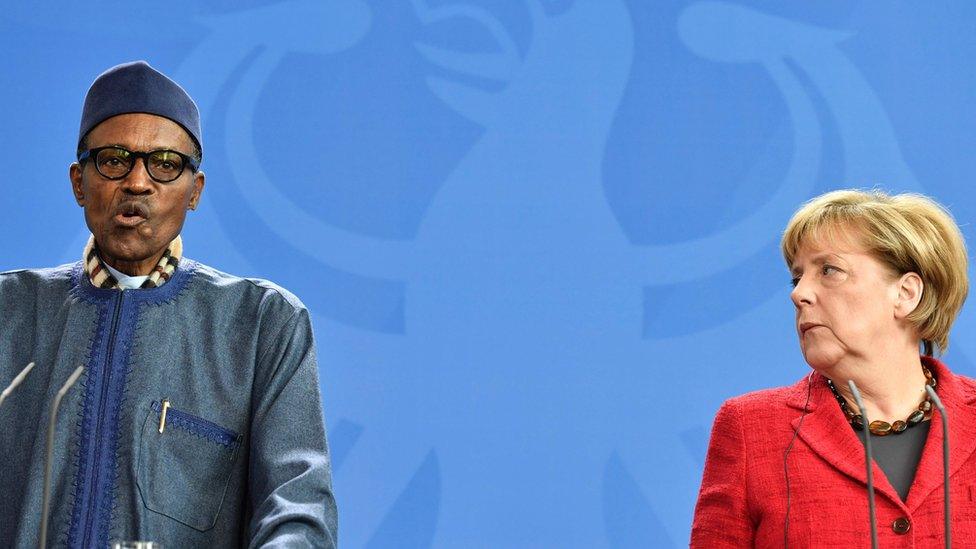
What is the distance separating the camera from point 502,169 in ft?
11.4

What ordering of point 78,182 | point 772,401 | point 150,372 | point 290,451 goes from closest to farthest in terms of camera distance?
point 290,451
point 150,372
point 78,182
point 772,401

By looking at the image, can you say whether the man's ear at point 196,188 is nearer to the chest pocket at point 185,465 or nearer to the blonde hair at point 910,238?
the chest pocket at point 185,465

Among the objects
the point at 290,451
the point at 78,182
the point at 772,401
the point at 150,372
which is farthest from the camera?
the point at 772,401

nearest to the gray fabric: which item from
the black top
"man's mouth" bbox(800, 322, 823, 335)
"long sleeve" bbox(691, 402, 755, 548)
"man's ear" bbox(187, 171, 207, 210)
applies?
"man's ear" bbox(187, 171, 207, 210)

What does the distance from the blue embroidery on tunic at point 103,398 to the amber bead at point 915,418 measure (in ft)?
4.37

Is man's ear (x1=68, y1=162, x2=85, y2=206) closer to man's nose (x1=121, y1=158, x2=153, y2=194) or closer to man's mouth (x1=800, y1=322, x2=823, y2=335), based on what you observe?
man's nose (x1=121, y1=158, x2=153, y2=194)

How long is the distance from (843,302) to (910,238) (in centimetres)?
17

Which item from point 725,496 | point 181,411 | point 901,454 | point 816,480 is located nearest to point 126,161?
point 181,411

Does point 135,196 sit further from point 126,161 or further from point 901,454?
point 901,454

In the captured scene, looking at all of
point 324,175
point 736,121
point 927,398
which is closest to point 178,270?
point 324,175

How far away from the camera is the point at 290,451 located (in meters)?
2.19

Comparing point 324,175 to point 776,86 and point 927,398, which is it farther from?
point 927,398

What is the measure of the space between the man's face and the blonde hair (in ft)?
3.71

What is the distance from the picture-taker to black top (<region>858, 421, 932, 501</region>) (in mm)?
2340
